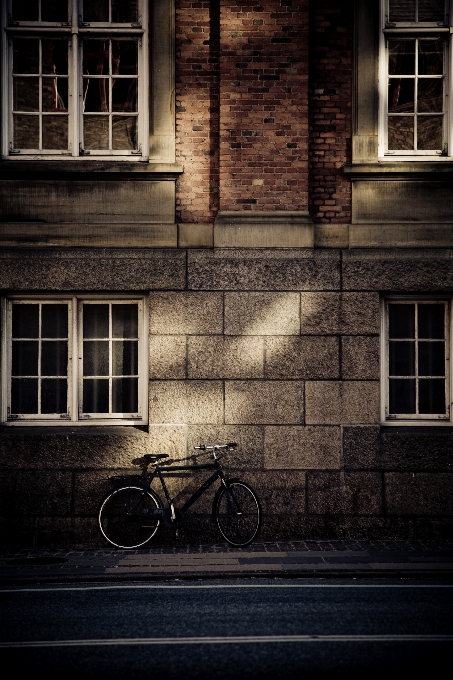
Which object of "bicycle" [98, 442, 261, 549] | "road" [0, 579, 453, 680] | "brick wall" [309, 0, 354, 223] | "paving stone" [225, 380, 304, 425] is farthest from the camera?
"brick wall" [309, 0, 354, 223]

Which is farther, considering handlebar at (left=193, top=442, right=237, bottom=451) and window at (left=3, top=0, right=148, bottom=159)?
window at (left=3, top=0, right=148, bottom=159)

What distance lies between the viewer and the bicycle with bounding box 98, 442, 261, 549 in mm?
10359

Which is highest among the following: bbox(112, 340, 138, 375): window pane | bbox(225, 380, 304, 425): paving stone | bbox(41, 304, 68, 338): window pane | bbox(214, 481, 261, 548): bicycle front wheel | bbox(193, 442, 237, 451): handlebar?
bbox(41, 304, 68, 338): window pane

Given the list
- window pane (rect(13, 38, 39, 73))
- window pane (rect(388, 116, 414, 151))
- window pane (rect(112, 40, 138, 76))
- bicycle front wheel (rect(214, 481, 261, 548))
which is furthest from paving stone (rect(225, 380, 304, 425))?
window pane (rect(13, 38, 39, 73))

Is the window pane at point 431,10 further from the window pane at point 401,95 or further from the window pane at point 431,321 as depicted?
the window pane at point 431,321

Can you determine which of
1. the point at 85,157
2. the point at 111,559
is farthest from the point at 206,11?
the point at 111,559

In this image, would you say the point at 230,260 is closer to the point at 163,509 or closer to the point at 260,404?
the point at 260,404

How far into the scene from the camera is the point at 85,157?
437 inches

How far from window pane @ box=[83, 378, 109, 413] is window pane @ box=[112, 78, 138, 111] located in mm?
3622

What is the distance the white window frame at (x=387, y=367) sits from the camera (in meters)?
11.1

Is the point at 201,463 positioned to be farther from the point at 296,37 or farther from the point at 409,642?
the point at 296,37

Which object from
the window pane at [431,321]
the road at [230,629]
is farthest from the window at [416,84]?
the road at [230,629]

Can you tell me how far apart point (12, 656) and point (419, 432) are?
642 cm

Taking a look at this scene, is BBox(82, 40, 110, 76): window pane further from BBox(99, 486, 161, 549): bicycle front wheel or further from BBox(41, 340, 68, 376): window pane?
BBox(99, 486, 161, 549): bicycle front wheel
